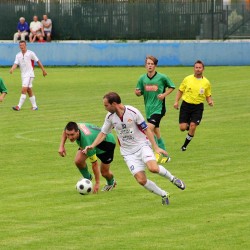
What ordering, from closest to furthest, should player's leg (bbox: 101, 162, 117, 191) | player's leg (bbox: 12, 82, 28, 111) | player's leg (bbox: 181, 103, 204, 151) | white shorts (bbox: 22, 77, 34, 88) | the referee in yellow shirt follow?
player's leg (bbox: 101, 162, 117, 191), player's leg (bbox: 181, 103, 204, 151), the referee in yellow shirt, player's leg (bbox: 12, 82, 28, 111), white shorts (bbox: 22, 77, 34, 88)

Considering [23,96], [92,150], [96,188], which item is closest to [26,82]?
[23,96]

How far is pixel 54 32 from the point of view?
5684 cm

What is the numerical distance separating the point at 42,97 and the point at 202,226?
24.3 m

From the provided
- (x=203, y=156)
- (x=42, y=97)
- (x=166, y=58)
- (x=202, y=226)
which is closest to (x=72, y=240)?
(x=202, y=226)

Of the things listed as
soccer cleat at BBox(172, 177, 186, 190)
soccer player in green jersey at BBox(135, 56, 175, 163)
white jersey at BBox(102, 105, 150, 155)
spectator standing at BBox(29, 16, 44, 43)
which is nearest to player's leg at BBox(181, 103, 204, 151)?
soccer player in green jersey at BBox(135, 56, 175, 163)

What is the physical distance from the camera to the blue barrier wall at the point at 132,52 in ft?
170

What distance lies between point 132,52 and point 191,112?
3027 cm

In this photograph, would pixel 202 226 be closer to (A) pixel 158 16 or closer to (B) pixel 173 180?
(B) pixel 173 180

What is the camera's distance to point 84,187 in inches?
656

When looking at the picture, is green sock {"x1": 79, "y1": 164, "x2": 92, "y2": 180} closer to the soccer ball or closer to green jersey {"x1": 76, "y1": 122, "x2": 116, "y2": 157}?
the soccer ball

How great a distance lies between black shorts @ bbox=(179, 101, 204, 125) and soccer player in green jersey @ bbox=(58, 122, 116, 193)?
6.24m

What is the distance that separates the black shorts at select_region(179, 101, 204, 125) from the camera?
23.4 meters

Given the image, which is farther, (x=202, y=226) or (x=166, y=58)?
(x=166, y=58)

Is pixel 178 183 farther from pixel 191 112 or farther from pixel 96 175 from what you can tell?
pixel 191 112
